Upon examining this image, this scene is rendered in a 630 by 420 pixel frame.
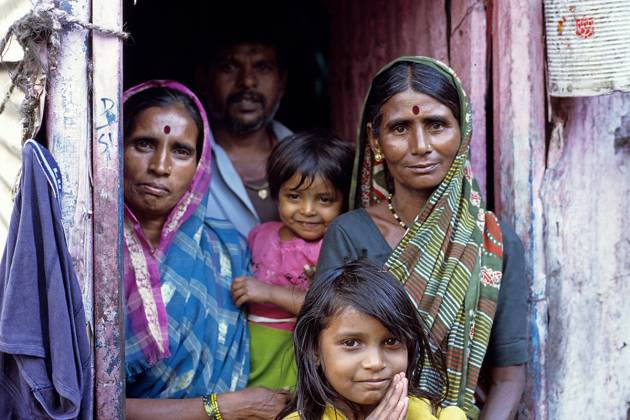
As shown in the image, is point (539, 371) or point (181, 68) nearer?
point (539, 371)

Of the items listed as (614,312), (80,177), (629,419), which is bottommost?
(629,419)

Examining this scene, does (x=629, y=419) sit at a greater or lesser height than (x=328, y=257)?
lesser

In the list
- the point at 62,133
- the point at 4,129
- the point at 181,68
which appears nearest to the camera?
the point at 62,133

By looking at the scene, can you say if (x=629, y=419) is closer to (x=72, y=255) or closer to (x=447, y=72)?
(x=447, y=72)

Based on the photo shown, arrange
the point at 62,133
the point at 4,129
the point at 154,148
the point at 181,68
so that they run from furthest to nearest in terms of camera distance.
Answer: the point at 181,68
the point at 154,148
the point at 4,129
the point at 62,133

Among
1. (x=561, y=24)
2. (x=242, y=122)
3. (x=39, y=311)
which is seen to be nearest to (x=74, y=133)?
(x=39, y=311)

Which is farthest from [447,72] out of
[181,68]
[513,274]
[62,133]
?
[181,68]

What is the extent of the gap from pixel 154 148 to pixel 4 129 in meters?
0.63

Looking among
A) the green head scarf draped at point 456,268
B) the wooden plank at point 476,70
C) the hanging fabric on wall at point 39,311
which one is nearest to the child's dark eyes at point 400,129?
the green head scarf draped at point 456,268

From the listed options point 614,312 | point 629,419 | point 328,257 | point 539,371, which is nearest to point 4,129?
point 328,257

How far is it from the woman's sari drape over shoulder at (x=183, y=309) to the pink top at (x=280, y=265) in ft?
0.29

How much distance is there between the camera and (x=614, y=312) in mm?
3490

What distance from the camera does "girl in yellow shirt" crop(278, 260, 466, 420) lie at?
2.41 meters

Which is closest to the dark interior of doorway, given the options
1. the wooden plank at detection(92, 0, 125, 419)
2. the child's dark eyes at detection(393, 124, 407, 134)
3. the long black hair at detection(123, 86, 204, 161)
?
the long black hair at detection(123, 86, 204, 161)
